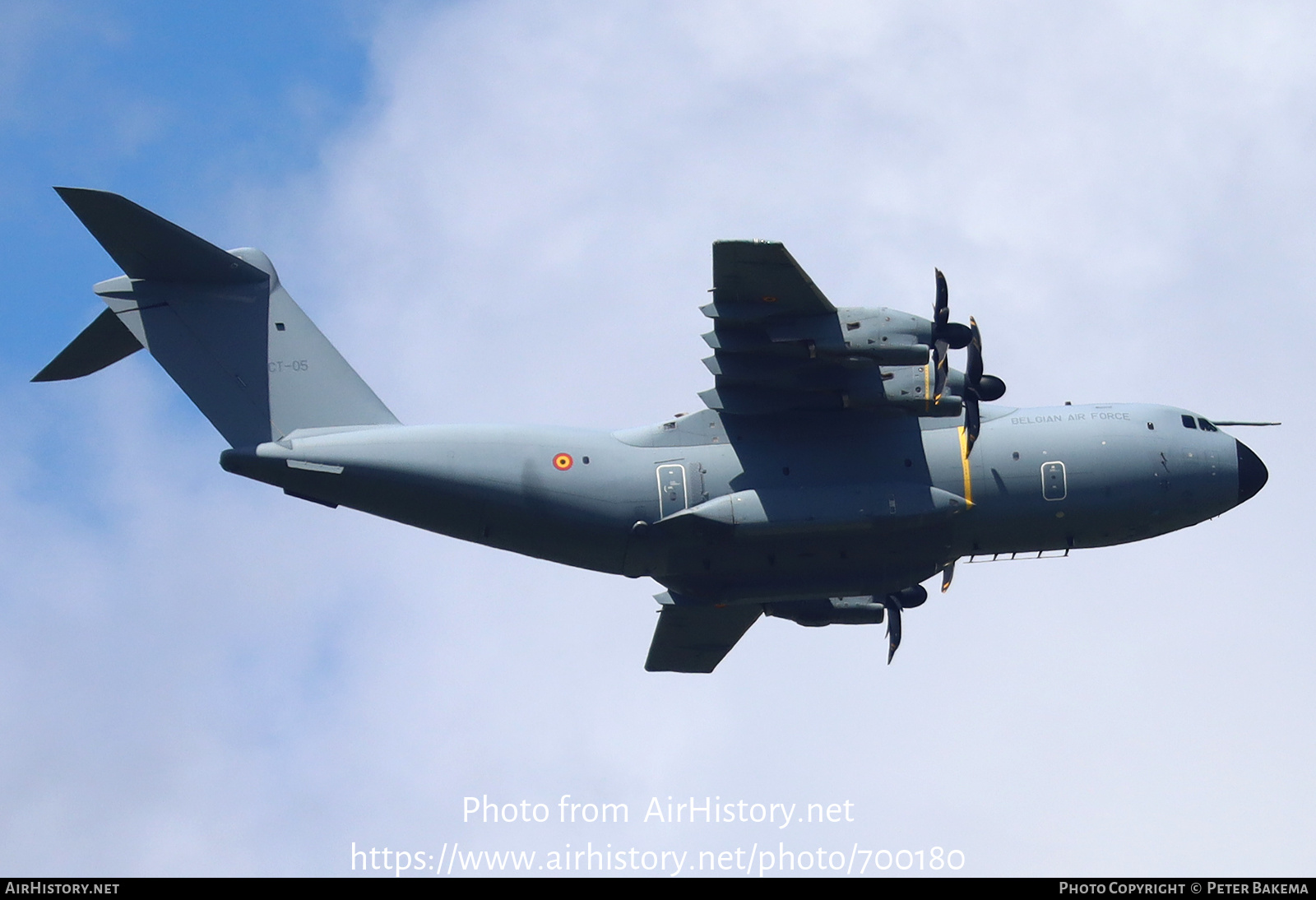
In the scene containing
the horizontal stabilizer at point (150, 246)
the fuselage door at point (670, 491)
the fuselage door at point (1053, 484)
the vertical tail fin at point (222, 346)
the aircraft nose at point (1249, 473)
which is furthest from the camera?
the aircraft nose at point (1249, 473)

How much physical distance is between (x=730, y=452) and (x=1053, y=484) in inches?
189

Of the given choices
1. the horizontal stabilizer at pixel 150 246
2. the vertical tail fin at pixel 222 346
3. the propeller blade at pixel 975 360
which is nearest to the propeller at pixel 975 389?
the propeller blade at pixel 975 360

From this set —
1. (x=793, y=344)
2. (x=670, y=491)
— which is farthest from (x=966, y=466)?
(x=670, y=491)

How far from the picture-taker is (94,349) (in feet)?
84.0

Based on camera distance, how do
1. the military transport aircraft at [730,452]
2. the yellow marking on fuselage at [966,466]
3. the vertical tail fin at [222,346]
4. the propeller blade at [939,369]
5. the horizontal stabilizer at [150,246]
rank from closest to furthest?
1. the horizontal stabilizer at [150,246]
2. the propeller blade at [939,369]
3. the military transport aircraft at [730,452]
4. the vertical tail fin at [222,346]
5. the yellow marking on fuselage at [966,466]

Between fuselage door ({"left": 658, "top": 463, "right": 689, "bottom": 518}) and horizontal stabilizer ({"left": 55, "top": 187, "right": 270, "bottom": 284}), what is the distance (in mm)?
6733

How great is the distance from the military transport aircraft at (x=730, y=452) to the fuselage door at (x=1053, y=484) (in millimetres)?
34

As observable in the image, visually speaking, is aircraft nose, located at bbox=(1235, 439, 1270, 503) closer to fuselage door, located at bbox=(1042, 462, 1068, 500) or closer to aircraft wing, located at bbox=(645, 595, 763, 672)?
fuselage door, located at bbox=(1042, 462, 1068, 500)

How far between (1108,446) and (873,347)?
14.7ft

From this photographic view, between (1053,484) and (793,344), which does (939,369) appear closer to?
(793,344)

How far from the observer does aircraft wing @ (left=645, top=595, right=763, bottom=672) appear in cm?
2866

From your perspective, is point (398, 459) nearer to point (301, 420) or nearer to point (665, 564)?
point (301, 420)

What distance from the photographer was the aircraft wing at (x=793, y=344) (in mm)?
23406

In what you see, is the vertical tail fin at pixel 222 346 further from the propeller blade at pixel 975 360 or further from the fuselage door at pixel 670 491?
the propeller blade at pixel 975 360
